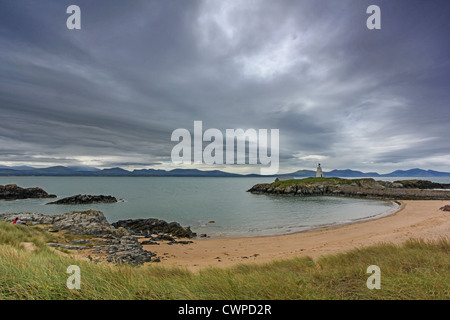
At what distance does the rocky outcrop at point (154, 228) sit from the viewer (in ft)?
79.0

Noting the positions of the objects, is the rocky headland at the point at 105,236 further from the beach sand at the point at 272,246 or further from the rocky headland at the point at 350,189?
the rocky headland at the point at 350,189

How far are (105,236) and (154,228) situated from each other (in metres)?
7.08

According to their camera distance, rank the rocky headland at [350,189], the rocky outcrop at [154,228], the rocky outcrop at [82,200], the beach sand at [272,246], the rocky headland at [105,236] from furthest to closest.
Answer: the rocky headland at [350,189] → the rocky outcrop at [82,200] → the rocky outcrop at [154,228] → the beach sand at [272,246] → the rocky headland at [105,236]

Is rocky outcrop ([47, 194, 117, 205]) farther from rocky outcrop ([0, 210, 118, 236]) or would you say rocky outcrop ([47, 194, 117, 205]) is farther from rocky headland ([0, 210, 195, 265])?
rocky headland ([0, 210, 195, 265])

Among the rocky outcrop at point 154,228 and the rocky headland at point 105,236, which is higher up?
the rocky headland at point 105,236

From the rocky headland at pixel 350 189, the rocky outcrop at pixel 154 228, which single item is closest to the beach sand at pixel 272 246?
the rocky outcrop at pixel 154 228

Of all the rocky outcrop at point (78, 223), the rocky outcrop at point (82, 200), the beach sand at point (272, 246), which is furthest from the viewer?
A: the rocky outcrop at point (82, 200)

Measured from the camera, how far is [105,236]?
19969mm

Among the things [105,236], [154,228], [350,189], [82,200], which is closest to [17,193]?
[82,200]

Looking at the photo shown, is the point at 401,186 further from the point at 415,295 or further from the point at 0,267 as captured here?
the point at 0,267

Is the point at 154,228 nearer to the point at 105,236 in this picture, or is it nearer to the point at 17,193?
the point at 105,236
